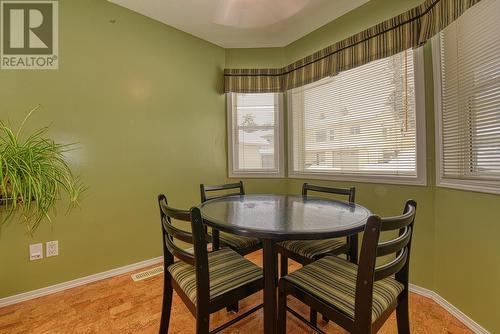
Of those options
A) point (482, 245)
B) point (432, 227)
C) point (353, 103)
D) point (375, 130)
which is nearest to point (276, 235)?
point (482, 245)

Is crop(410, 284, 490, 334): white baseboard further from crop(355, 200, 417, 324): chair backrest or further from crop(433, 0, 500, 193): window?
crop(355, 200, 417, 324): chair backrest

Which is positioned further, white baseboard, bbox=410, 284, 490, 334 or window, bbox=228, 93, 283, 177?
window, bbox=228, 93, 283, 177

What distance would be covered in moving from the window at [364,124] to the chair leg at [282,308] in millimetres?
1399

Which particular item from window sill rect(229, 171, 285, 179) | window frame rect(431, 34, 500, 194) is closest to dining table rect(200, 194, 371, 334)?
window frame rect(431, 34, 500, 194)

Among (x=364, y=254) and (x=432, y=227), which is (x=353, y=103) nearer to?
(x=432, y=227)

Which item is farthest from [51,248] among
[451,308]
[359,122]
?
[451,308]

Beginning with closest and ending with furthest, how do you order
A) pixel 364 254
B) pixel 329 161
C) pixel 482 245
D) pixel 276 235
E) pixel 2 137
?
pixel 364 254 → pixel 276 235 → pixel 482 245 → pixel 2 137 → pixel 329 161

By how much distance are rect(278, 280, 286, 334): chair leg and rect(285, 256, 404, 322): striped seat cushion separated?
6 cm

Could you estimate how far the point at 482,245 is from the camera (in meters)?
1.39

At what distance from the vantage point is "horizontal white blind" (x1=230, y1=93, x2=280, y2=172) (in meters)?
2.88

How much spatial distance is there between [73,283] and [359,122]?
2.97 m

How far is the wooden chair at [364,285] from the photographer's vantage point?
82 centimetres

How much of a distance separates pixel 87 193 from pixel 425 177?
2.82 meters

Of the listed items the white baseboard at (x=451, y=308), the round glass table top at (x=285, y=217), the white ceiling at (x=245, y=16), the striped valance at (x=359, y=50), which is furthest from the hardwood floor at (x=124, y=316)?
the white ceiling at (x=245, y=16)
